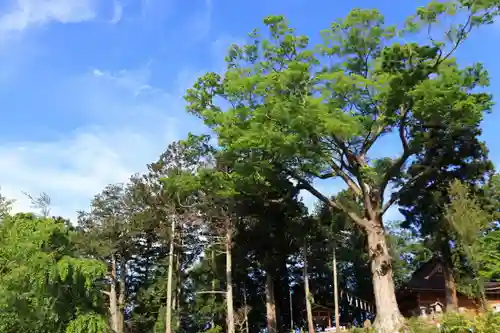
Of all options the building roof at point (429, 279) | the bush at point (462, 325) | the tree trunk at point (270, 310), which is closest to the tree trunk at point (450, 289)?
the building roof at point (429, 279)

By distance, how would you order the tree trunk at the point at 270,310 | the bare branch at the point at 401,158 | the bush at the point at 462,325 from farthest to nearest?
the tree trunk at the point at 270,310
the bare branch at the point at 401,158
the bush at the point at 462,325

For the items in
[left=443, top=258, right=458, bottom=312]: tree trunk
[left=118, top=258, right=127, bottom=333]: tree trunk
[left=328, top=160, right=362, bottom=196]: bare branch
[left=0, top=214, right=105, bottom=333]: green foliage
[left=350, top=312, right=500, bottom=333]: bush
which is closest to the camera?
[left=0, top=214, right=105, bottom=333]: green foliage

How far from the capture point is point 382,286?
54.6 ft

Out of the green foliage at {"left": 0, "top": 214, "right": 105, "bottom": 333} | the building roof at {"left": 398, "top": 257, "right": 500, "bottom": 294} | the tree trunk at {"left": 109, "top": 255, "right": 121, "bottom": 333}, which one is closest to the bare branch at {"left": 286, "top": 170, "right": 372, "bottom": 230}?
the green foliage at {"left": 0, "top": 214, "right": 105, "bottom": 333}

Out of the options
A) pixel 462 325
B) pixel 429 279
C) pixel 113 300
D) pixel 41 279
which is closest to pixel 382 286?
pixel 462 325

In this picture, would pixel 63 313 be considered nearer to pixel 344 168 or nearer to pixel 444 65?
pixel 344 168

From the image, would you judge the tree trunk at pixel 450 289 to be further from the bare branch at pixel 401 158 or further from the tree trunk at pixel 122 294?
the tree trunk at pixel 122 294

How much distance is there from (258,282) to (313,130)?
2181 centimetres

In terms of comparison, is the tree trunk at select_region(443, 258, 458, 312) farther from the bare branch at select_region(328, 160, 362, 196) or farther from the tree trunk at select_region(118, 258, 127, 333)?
the tree trunk at select_region(118, 258, 127, 333)

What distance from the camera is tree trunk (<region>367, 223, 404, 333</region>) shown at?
52.4 ft

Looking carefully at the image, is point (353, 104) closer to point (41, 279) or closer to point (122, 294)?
point (41, 279)

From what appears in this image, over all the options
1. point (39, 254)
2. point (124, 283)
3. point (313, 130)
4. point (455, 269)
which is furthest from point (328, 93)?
point (124, 283)

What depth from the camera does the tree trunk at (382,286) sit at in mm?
15969

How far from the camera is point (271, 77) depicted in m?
16.8
